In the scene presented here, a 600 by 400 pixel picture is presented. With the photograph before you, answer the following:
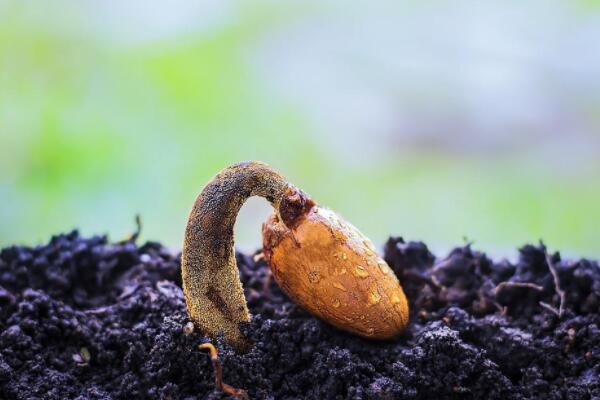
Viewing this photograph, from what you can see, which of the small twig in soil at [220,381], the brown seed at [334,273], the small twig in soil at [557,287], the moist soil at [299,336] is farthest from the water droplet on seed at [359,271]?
the small twig in soil at [557,287]

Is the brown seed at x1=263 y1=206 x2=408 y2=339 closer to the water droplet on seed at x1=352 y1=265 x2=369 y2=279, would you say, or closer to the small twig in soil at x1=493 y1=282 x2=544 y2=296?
the water droplet on seed at x1=352 y1=265 x2=369 y2=279

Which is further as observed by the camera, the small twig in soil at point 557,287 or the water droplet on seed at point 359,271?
the small twig in soil at point 557,287

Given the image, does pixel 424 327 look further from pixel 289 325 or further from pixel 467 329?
pixel 289 325

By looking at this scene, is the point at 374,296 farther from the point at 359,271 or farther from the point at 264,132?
the point at 264,132

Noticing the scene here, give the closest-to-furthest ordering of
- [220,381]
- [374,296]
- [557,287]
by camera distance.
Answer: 1. [220,381]
2. [374,296]
3. [557,287]

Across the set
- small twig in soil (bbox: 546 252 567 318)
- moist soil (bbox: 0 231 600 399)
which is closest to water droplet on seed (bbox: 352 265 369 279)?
moist soil (bbox: 0 231 600 399)

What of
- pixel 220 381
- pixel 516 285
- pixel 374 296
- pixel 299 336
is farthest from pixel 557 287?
pixel 220 381

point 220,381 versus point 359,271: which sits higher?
point 359,271

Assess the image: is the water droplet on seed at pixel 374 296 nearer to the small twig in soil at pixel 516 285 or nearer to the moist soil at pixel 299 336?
the moist soil at pixel 299 336

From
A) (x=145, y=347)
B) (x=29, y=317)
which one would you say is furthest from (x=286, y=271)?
(x=29, y=317)
